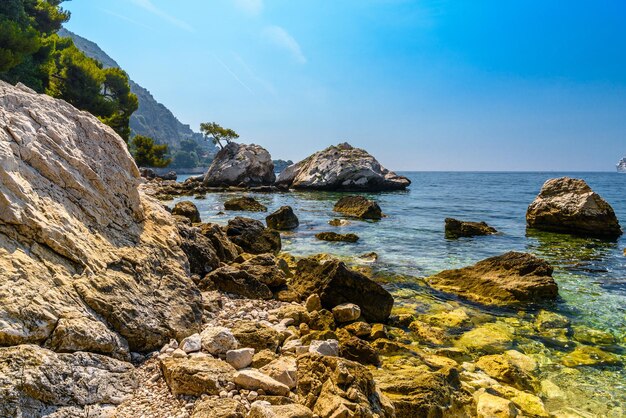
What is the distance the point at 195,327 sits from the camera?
6.69 m

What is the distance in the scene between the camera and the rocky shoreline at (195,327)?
4.51m

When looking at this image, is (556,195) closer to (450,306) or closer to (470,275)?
(470,275)

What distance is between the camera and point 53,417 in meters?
3.99

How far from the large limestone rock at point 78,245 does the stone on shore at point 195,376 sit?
3.04 ft

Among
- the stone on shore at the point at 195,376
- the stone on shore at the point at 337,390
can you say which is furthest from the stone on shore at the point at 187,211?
the stone on shore at the point at 337,390

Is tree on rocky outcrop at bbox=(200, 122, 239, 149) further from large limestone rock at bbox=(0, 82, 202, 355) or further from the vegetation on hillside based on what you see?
large limestone rock at bbox=(0, 82, 202, 355)

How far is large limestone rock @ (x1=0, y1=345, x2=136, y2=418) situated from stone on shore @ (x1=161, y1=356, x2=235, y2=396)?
519mm

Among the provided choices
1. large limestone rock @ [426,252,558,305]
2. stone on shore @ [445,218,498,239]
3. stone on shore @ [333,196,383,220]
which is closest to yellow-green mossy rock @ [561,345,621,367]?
large limestone rock @ [426,252,558,305]

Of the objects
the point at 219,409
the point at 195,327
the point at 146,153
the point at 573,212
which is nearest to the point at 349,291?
the point at 195,327

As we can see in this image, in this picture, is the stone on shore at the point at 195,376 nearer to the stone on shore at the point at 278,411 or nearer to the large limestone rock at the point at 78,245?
the stone on shore at the point at 278,411

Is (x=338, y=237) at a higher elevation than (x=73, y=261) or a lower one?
lower

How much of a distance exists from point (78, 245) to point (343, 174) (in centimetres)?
6016

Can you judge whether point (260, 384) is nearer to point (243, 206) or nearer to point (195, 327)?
point (195, 327)

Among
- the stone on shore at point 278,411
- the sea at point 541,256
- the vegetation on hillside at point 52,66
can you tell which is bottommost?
the sea at point 541,256
